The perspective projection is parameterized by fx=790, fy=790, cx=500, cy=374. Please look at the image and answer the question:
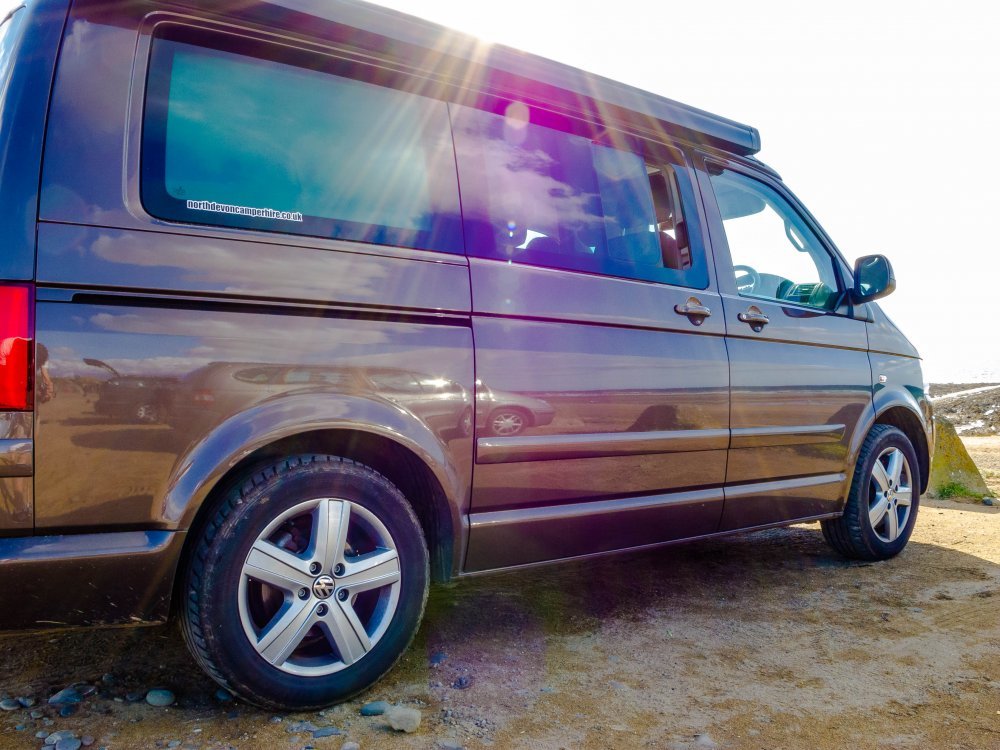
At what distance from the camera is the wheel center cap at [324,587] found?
2.18 meters

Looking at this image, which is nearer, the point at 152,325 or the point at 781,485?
the point at 152,325

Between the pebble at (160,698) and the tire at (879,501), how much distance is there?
3213 mm

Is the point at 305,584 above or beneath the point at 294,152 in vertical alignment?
beneath

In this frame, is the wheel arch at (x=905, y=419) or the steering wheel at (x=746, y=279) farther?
the wheel arch at (x=905, y=419)

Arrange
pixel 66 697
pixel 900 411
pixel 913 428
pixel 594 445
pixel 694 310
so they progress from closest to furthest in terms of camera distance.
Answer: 1. pixel 66 697
2. pixel 594 445
3. pixel 694 310
4. pixel 900 411
5. pixel 913 428

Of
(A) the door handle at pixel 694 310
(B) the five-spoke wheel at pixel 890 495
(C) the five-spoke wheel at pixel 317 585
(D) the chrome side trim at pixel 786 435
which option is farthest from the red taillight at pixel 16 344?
(B) the five-spoke wheel at pixel 890 495

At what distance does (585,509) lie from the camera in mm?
2746

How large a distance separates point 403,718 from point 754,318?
2.16 m

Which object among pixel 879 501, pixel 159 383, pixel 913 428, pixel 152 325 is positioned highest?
pixel 152 325

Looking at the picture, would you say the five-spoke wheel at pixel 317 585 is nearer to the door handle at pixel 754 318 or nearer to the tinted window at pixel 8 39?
the tinted window at pixel 8 39

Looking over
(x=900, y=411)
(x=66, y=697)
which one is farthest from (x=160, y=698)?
(x=900, y=411)

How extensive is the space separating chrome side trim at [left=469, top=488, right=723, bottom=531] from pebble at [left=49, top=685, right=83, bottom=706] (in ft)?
3.95

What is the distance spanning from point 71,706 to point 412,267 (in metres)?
1.53

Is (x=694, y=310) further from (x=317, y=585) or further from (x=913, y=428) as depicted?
(x=913, y=428)
